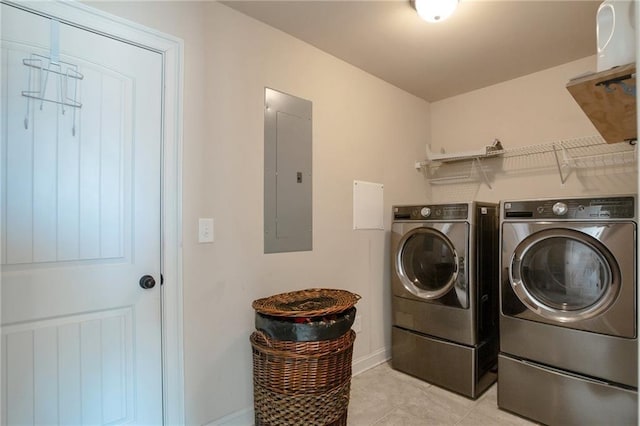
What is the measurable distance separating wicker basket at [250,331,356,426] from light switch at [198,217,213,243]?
0.56 meters

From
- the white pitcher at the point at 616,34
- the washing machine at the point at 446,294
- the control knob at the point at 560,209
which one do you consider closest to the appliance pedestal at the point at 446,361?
the washing machine at the point at 446,294

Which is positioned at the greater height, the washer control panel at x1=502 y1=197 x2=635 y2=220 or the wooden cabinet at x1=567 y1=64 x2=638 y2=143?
the wooden cabinet at x1=567 y1=64 x2=638 y2=143

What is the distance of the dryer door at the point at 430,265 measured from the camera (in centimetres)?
214

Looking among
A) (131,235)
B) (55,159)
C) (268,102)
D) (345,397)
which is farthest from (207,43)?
(345,397)

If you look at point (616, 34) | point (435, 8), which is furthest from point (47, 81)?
point (616, 34)

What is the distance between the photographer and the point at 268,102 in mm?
1961

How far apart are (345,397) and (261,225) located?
1.03 meters

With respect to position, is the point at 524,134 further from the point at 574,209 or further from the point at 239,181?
the point at 239,181

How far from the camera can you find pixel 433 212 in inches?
89.8

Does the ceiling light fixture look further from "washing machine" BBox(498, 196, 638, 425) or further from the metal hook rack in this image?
the metal hook rack

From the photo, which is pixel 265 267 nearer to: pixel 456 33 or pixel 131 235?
pixel 131 235

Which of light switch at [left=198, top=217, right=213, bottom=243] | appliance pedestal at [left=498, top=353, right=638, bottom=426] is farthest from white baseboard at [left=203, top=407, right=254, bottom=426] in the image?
appliance pedestal at [left=498, top=353, right=638, bottom=426]

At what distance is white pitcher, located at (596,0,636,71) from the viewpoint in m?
0.88

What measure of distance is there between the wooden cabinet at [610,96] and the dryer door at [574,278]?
630 mm
